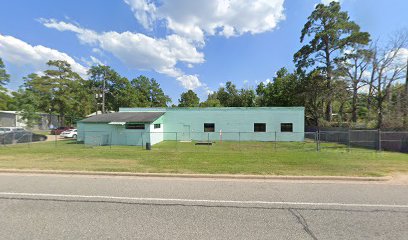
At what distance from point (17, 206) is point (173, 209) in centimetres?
373

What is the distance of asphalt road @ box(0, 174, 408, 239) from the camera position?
13.1 ft

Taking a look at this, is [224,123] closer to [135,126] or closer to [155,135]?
[155,135]

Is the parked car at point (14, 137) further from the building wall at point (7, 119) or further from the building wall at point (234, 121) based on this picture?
the building wall at point (7, 119)

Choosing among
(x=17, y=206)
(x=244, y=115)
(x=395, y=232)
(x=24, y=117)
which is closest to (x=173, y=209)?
(x=17, y=206)

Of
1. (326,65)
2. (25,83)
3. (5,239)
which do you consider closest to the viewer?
(5,239)

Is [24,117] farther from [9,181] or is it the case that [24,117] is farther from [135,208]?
[135,208]

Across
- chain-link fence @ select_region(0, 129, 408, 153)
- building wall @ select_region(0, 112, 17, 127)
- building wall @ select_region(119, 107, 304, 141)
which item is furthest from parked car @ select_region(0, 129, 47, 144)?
building wall @ select_region(0, 112, 17, 127)

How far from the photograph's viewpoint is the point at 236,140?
27719mm

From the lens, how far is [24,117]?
3488cm

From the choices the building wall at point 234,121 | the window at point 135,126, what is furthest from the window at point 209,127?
the window at point 135,126

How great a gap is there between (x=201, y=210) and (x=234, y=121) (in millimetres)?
23602

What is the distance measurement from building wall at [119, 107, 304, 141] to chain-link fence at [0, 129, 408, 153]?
0.12m

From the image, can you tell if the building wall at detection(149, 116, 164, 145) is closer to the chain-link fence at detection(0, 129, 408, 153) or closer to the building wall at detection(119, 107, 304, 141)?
the chain-link fence at detection(0, 129, 408, 153)

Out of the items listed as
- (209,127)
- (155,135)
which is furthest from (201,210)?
(209,127)
